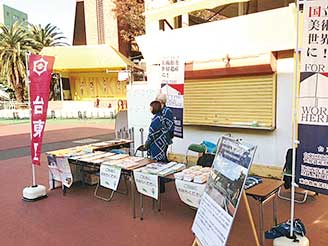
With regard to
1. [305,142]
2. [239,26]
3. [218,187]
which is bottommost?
[218,187]

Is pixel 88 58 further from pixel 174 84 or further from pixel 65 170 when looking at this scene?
pixel 65 170

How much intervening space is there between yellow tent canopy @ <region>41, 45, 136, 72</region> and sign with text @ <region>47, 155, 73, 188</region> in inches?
581

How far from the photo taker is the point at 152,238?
11.8 ft

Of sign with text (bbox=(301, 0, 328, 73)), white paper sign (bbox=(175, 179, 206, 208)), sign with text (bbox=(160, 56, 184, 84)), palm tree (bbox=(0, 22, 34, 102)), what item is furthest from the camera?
palm tree (bbox=(0, 22, 34, 102))

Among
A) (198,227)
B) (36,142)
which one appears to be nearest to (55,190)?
(36,142)

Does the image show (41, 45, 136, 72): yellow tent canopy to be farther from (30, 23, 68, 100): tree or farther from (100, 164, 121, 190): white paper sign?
(100, 164, 121, 190): white paper sign

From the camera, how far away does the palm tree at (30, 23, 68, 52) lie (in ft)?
82.6

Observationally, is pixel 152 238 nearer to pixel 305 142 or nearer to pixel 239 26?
pixel 305 142

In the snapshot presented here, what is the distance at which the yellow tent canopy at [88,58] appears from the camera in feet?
64.4

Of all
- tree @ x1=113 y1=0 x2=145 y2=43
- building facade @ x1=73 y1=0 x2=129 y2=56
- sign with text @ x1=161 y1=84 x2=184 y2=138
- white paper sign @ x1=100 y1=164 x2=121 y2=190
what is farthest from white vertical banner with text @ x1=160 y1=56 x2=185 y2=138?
building facade @ x1=73 y1=0 x2=129 y2=56

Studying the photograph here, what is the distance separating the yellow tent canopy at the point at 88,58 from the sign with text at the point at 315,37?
17253 mm

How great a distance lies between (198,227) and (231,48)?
414 cm

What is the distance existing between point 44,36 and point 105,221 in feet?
80.7

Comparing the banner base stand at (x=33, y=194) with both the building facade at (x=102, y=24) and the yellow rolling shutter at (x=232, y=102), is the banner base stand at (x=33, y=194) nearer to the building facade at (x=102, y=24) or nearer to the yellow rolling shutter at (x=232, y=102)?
the yellow rolling shutter at (x=232, y=102)
